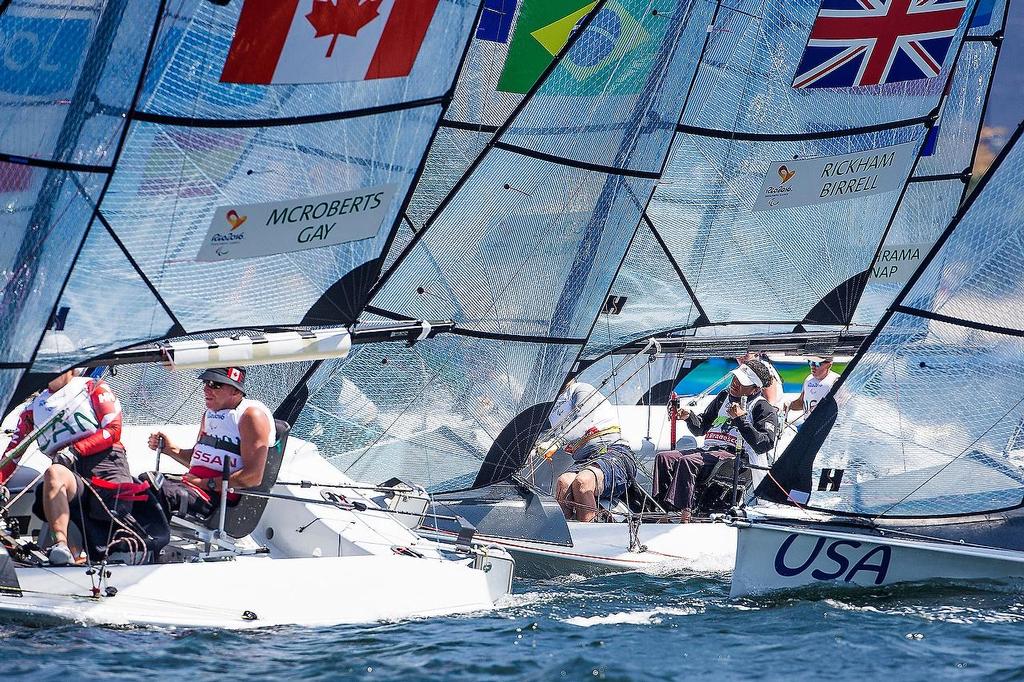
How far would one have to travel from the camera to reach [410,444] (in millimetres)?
9773

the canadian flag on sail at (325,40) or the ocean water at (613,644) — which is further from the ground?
the canadian flag on sail at (325,40)

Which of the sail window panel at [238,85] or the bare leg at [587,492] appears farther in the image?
the bare leg at [587,492]

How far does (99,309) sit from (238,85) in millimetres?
1341

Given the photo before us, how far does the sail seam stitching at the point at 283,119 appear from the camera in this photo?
734 cm

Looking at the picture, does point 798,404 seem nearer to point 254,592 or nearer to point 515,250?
point 515,250

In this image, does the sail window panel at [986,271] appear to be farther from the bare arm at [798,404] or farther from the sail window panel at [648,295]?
the bare arm at [798,404]

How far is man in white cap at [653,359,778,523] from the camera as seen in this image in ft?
33.1

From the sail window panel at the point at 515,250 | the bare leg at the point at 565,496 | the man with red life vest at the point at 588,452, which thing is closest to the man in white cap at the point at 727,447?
the man with red life vest at the point at 588,452

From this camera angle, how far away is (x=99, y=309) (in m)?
7.30

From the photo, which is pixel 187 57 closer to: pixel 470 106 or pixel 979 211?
pixel 470 106

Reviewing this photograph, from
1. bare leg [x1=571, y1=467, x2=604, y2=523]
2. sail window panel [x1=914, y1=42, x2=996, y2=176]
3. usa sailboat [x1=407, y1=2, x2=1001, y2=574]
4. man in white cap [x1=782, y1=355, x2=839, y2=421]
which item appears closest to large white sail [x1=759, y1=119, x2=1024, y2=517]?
bare leg [x1=571, y1=467, x2=604, y2=523]

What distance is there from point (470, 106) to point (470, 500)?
2709 mm

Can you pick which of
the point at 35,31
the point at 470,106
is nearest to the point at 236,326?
the point at 35,31

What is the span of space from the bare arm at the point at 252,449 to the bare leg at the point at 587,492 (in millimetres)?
2790
